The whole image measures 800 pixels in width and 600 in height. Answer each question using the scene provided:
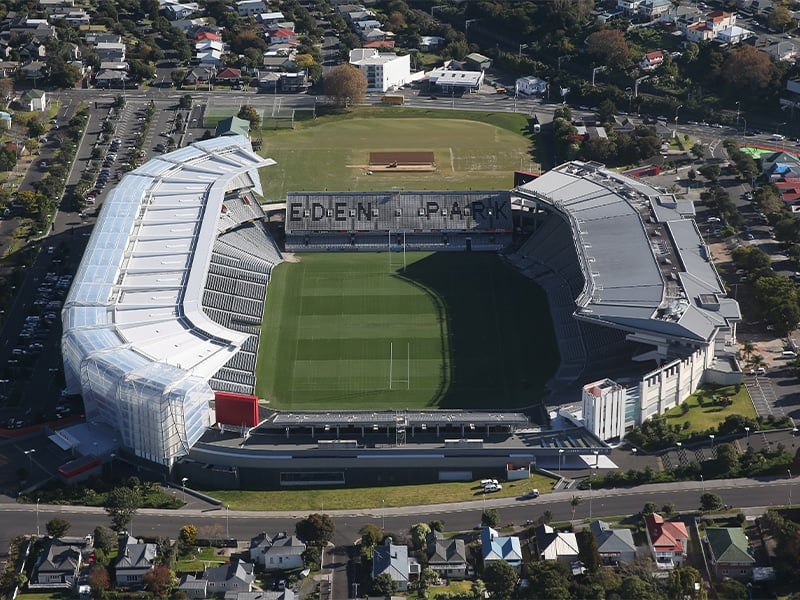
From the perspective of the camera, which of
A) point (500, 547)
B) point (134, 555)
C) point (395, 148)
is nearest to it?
point (134, 555)

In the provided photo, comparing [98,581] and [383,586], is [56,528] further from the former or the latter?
[383,586]

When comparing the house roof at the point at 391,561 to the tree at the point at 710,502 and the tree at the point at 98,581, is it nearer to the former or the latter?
the tree at the point at 98,581

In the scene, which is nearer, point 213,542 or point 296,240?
point 213,542

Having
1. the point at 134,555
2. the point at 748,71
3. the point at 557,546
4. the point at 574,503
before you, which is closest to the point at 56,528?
the point at 134,555

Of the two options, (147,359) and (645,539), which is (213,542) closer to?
(147,359)

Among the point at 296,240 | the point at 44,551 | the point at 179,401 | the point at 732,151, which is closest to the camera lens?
the point at 44,551

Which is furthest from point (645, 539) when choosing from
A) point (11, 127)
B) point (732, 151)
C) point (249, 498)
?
point (11, 127)
